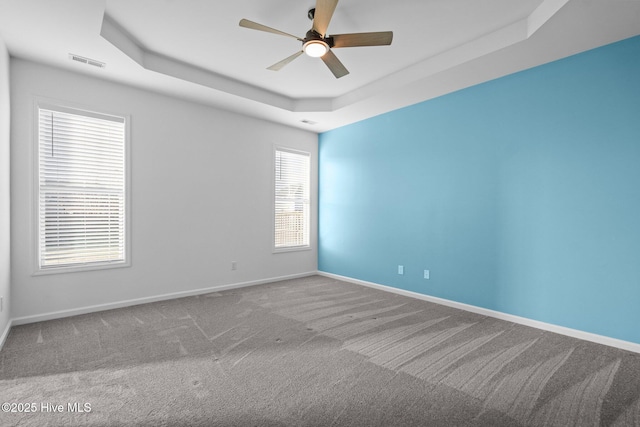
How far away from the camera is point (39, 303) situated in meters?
3.45

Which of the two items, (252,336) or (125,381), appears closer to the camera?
(125,381)

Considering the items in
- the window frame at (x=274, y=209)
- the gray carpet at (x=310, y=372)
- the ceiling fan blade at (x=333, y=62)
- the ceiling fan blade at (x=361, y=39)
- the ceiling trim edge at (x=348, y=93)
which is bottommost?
the gray carpet at (x=310, y=372)

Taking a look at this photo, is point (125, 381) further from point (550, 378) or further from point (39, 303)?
point (550, 378)

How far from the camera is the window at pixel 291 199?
5.72m

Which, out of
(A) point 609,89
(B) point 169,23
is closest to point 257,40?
(B) point 169,23

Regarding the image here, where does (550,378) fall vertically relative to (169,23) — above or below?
below

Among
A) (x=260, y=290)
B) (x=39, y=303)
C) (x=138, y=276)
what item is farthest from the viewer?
(x=260, y=290)

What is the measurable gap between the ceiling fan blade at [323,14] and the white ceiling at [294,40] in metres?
0.35

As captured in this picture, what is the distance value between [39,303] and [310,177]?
14.1 ft

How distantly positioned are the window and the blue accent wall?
4.30ft

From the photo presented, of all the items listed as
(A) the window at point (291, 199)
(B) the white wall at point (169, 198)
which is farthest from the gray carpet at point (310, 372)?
(A) the window at point (291, 199)

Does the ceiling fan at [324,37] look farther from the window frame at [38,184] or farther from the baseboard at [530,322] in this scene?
the baseboard at [530,322]

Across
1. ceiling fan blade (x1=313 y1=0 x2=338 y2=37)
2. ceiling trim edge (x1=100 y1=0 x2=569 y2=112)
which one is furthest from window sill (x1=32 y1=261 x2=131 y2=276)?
ceiling fan blade (x1=313 y1=0 x2=338 y2=37)

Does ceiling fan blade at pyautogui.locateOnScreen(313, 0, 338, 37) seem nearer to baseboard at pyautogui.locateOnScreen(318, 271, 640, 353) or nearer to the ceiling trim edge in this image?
the ceiling trim edge
